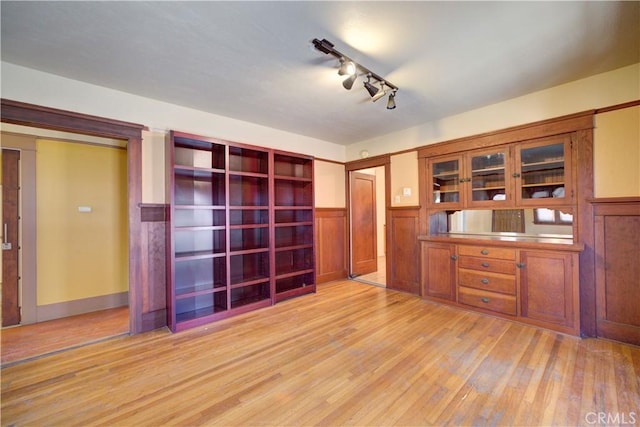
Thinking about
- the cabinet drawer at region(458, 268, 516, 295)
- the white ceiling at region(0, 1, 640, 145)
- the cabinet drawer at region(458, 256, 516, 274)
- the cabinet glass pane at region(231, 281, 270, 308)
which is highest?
the white ceiling at region(0, 1, 640, 145)

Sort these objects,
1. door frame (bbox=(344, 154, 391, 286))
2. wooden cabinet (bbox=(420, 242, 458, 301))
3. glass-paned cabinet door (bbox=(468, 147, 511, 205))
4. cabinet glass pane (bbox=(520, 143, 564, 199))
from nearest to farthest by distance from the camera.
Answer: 1. cabinet glass pane (bbox=(520, 143, 564, 199))
2. glass-paned cabinet door (bbox=(468, 147, 511, 205))
3. wooden cabinet (bbox=(420, 242, 458, 301))
4. door frame (bbox=(344, 154, 391, 286))

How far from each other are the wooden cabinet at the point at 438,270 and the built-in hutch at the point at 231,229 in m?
1.73

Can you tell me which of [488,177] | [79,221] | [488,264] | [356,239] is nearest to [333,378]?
[488,264]

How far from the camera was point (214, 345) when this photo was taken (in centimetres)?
256

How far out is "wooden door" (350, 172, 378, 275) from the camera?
17.2 ft

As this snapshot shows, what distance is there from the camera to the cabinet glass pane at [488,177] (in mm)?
3260

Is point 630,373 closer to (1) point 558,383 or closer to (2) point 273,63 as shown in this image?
(1) point 558,383

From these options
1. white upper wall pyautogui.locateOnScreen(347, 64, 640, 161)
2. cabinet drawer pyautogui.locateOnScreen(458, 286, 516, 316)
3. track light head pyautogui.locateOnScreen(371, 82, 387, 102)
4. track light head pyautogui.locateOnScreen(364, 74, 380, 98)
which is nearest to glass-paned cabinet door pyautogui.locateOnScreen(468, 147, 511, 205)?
→ white upper wall pyautogui.locateOnScreen(347, 64, 640, 161)

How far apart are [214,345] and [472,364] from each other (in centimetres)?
237

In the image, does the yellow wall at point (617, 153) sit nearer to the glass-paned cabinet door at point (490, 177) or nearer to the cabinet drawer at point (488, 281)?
the glass-paned cabinet door at point (490, 177)

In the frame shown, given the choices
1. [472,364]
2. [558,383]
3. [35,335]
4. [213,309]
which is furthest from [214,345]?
[558,383]

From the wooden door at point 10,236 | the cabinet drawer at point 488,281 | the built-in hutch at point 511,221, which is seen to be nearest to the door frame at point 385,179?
the built-in hutch at point 511,221

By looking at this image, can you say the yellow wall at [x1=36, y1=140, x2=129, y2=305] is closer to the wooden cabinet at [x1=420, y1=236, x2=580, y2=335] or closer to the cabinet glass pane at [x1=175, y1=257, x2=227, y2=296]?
the cabinet glass pane at [x1=175, y1=257, x2=227, y2=296]

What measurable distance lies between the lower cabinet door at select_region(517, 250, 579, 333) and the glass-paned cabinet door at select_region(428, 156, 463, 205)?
1.11m
